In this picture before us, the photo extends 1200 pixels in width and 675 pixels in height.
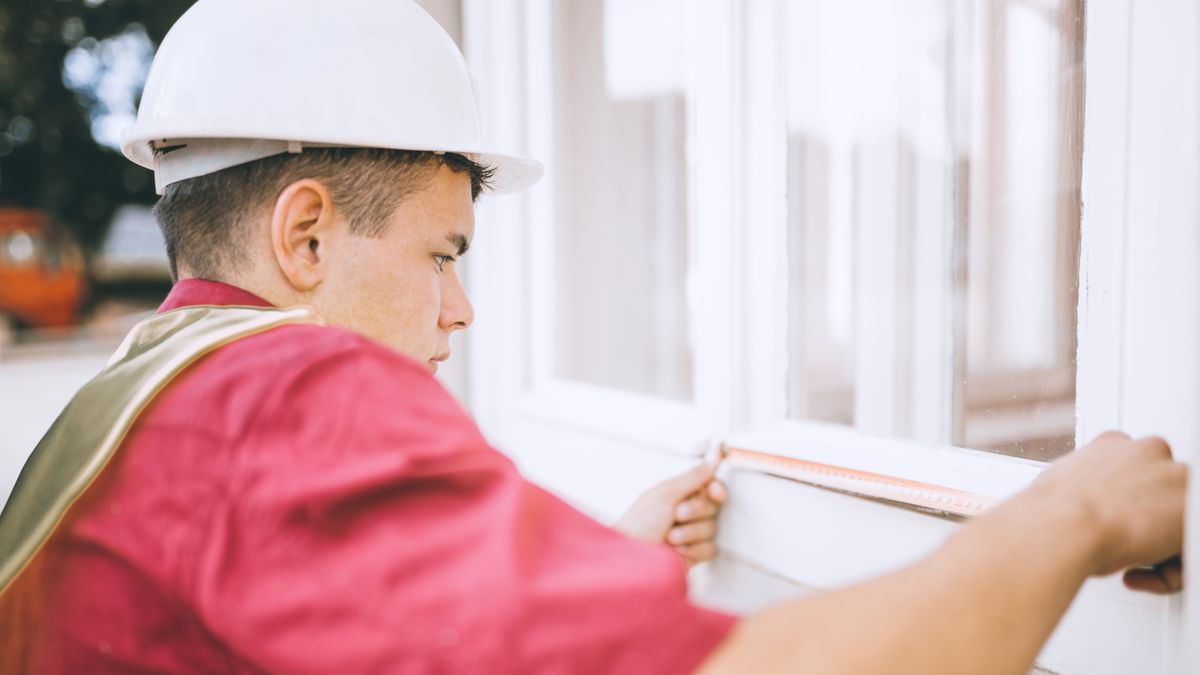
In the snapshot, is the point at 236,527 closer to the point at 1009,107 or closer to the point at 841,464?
the point at 841,464

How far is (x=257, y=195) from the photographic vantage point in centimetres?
83

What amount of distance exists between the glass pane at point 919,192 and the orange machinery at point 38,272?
2774 millimetres

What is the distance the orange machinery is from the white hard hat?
9.35 ft

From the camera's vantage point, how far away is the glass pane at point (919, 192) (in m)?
1.43

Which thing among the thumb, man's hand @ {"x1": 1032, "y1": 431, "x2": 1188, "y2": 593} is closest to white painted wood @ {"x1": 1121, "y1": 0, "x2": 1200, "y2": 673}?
man's hand @ {"x1": 1032, "y1": 431, "x2": 1188, "y2": 593}

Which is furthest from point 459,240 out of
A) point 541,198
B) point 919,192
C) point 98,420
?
point 919,192

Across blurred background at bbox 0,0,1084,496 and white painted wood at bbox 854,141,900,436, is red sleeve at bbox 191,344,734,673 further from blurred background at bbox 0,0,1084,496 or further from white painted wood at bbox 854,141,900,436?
white painted wood at bbox 854,141,900,436

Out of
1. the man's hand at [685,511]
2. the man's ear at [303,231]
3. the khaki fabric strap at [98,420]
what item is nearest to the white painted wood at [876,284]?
the man's hand at [685,511]

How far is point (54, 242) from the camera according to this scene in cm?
343

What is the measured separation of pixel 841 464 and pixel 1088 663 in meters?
0.32

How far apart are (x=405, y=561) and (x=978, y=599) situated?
0.34 metres

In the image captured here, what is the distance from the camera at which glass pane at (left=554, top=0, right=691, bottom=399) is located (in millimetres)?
1825

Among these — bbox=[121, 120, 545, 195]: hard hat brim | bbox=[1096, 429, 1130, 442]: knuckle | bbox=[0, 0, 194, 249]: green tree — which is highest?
bbox=[0, 0, 194, 249]: green tree

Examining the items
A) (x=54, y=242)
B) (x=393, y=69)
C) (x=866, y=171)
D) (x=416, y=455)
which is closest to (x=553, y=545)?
(x=416, y=455)
